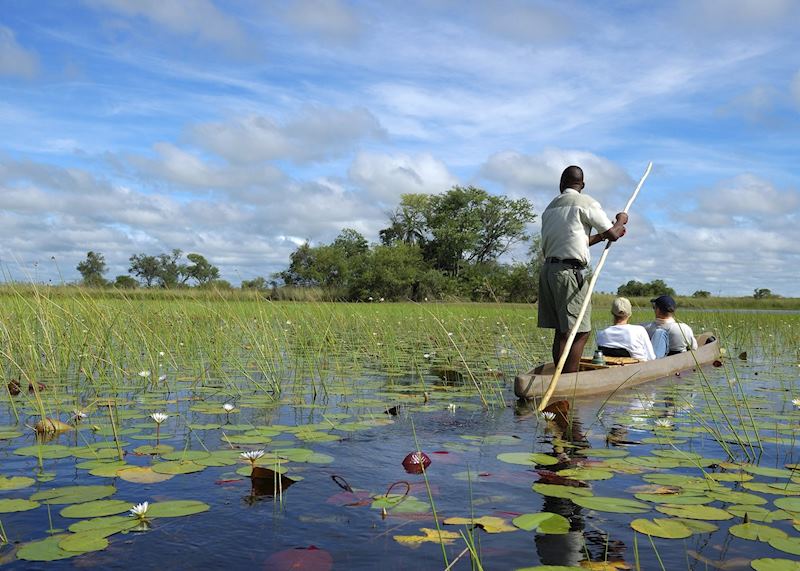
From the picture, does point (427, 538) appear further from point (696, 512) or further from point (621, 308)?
point (621, 308)

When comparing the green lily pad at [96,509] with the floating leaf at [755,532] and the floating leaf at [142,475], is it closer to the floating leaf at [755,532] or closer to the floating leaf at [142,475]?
the floating leaf at [142,475]

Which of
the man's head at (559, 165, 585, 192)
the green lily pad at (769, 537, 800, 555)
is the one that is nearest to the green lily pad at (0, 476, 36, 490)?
the green lily pad at (769, 537, 800, 555)

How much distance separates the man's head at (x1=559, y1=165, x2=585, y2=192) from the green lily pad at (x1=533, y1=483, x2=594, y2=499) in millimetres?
4323

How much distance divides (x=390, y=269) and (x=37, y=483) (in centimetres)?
4549

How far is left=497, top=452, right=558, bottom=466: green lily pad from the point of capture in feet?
12.3

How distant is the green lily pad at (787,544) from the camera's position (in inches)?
96.2

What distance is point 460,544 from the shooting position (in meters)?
2.49

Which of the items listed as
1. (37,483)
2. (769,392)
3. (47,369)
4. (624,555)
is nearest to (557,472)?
(624,555)

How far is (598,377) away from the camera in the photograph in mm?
6555

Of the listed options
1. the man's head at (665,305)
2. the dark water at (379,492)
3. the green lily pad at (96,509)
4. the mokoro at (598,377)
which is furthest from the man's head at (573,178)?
the green lily pad at (96,509)

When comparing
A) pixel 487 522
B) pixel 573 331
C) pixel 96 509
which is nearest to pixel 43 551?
pixel 96 509

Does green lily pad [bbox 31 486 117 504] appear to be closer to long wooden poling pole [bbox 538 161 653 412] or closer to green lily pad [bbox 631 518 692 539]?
green lily pad [bbox 631 518 692 539]

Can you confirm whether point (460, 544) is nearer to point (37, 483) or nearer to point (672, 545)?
point (672, 545)

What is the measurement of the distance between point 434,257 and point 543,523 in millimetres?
53332
